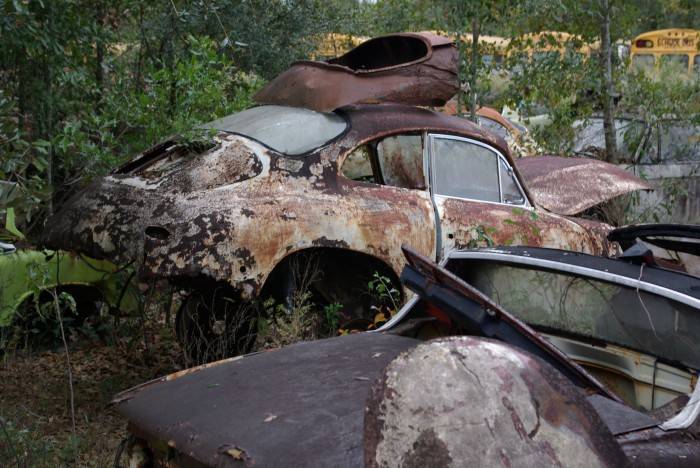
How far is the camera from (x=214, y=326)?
584 centimetres

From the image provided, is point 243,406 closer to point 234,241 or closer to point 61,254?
point 234,241

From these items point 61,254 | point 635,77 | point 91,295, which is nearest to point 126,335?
point 91,295

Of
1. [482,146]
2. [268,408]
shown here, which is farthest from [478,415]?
[482,146]

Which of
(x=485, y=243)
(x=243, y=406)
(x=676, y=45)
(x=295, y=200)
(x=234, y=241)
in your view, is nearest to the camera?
(x=243, y=406)

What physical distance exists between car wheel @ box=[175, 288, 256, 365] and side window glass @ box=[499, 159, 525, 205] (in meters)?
2.06

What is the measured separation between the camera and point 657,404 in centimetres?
355

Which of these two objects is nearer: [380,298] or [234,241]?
[234,241]

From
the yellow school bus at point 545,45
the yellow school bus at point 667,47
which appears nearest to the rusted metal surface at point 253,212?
the yellow school bus at point 545,45

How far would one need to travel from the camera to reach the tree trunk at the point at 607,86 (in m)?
10.6

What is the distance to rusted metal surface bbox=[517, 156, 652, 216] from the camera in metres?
7.23

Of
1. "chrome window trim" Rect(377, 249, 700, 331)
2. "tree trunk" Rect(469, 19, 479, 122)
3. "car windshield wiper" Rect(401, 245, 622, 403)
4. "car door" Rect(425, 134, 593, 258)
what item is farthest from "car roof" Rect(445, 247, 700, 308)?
"tree trunk" Rect(469, 19, 479, 122)

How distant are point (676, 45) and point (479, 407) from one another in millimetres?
18523

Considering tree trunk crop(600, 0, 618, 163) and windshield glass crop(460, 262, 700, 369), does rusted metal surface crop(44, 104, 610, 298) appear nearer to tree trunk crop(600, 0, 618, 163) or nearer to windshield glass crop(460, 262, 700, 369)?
windshield glass crop(460, 262, 700, 369)

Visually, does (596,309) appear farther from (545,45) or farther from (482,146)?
(545,45)
